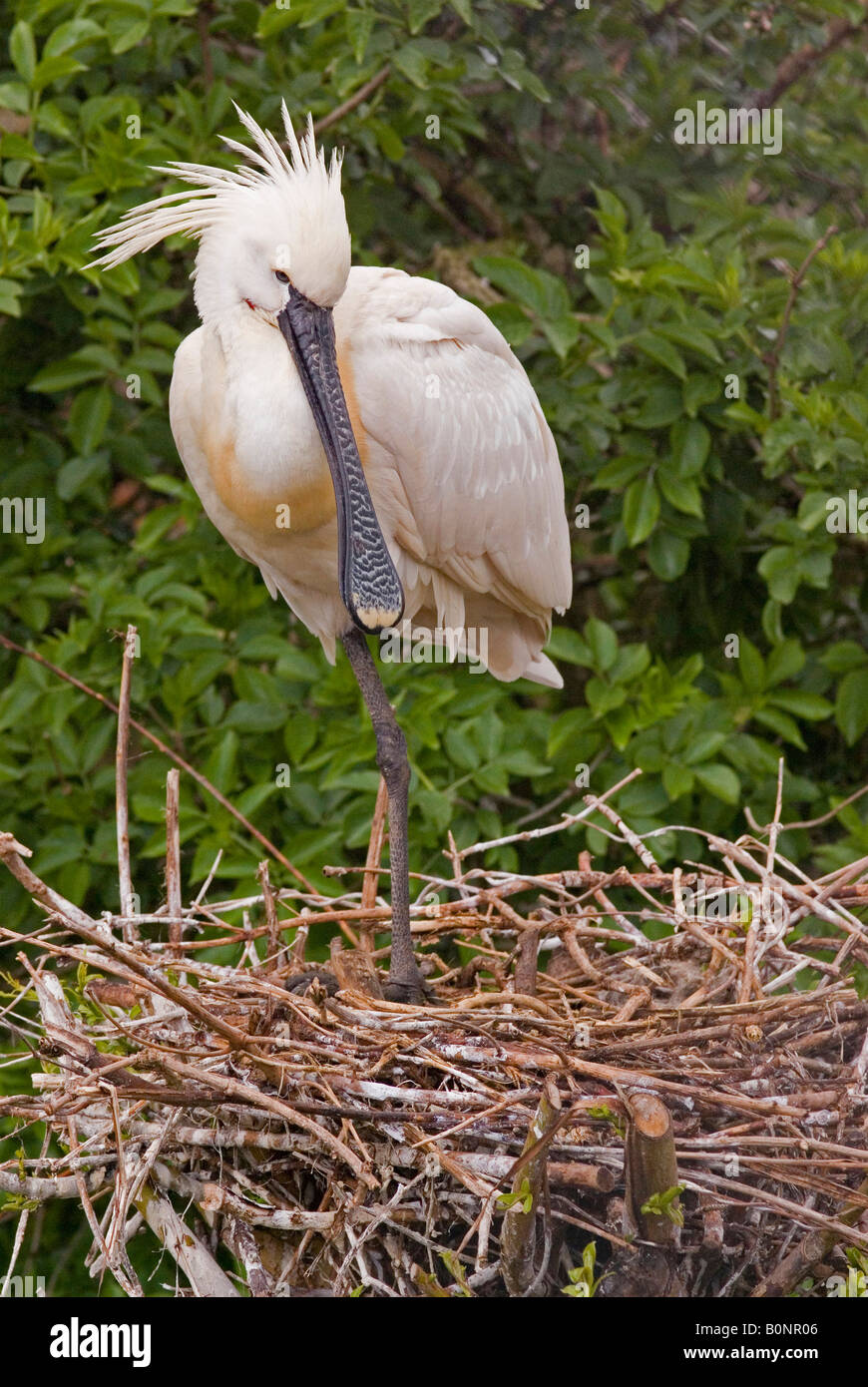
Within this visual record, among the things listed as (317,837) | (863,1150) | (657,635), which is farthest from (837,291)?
(863,1150)

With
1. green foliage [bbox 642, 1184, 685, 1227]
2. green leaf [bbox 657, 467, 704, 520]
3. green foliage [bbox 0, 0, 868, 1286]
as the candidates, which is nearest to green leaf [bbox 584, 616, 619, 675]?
green foliage [bbox 0, 0, 868, 1286]

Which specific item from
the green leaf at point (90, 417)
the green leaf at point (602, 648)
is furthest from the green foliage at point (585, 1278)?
the green leaf at point (90, 417)

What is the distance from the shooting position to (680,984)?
3598 millimetres

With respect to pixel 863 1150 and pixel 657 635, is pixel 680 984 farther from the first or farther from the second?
pixel 657 635

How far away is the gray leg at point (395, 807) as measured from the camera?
12.0 feet

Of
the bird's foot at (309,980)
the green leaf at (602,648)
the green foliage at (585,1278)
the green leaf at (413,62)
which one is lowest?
the green foliage at (585,1278)

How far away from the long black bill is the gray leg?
0.46 meters

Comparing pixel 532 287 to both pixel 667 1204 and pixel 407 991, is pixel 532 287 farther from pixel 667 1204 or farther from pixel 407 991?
pixel 667 1204

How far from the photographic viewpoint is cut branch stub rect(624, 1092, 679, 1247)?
2590 mm

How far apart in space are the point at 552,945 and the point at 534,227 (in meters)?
2.67

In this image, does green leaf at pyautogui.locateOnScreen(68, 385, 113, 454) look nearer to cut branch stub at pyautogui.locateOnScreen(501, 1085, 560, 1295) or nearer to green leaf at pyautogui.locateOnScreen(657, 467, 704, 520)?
green leaf at pyautogui.locateOnScreen(657, 467, 704, 520)

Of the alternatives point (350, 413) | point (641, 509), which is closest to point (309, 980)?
point (350, 413)

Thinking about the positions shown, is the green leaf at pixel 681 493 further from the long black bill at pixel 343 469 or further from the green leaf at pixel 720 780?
the long black bill at pixel 343 469

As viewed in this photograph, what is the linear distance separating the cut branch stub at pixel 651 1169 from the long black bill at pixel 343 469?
50.5 inches
